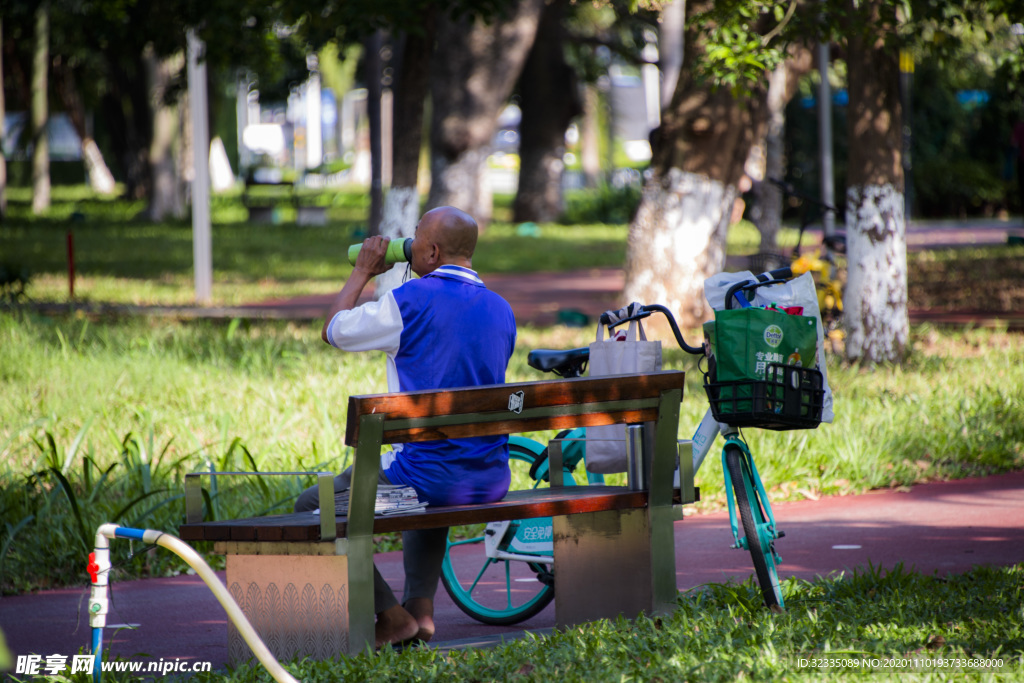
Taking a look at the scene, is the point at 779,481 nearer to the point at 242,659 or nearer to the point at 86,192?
the point at 242,659

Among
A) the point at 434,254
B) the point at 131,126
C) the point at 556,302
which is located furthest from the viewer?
the point at 131,126

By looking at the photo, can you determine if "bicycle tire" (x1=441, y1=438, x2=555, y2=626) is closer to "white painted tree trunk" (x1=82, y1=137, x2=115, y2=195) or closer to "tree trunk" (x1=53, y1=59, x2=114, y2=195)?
"tree trunk" (x1=53, y1=59, x2=114, y2=195)

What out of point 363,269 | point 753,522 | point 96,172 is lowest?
point 753,522

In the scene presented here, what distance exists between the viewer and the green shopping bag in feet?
13.6

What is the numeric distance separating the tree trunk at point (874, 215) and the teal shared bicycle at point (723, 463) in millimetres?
4624

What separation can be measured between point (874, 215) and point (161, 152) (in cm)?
2237

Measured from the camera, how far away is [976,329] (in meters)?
10.9

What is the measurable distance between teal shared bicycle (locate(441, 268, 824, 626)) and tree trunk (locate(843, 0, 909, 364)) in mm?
4624

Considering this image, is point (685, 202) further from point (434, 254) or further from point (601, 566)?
point (434, 254)

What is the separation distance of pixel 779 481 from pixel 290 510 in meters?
2.71

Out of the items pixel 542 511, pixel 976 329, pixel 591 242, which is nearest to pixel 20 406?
pixel 542 511

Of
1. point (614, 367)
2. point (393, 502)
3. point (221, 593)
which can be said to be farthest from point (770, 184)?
point (221, 593)

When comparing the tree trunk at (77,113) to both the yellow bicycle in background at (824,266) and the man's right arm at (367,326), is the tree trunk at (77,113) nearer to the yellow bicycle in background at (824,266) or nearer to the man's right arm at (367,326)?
the yellow bicycle in background at (824,266)

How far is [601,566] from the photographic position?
4.25 m
